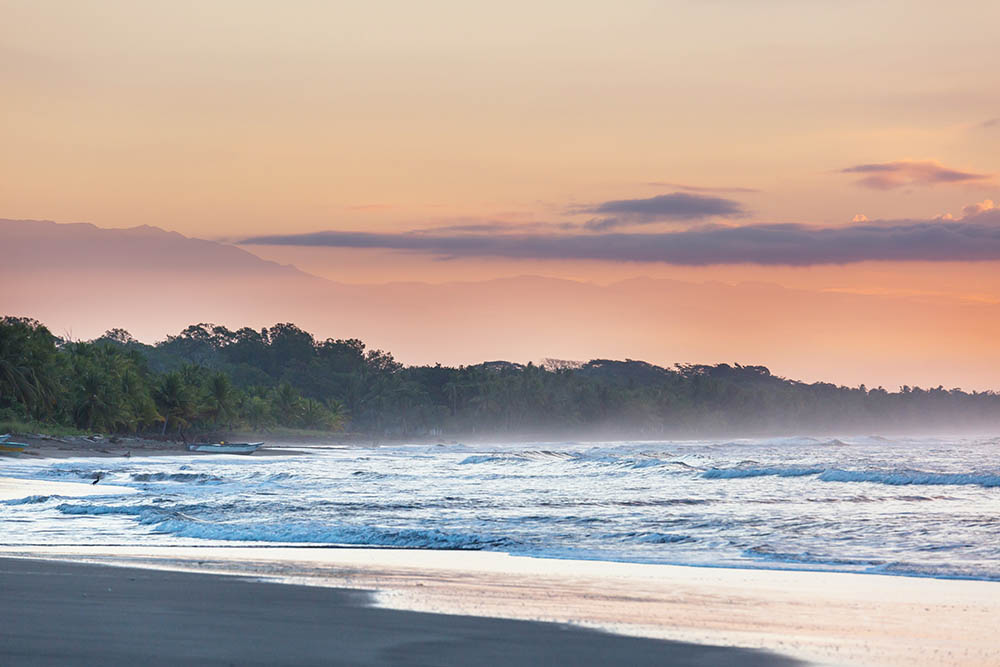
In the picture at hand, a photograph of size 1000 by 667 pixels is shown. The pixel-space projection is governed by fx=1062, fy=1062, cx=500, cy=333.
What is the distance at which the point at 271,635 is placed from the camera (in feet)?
24.9

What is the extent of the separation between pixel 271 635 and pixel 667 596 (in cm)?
393

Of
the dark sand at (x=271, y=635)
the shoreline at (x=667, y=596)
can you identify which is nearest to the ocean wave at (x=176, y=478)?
the shoreline at (x=667, y=596)

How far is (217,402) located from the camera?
99562mm

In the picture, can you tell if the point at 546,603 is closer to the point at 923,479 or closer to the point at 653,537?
the point at 653,537

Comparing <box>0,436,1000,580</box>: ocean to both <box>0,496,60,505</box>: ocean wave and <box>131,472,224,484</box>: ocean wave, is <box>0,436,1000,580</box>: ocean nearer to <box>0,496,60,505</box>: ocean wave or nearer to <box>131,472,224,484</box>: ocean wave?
<box>0,496,60,505</box>: ocean wave

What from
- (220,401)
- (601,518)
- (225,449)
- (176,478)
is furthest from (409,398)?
(601,518)

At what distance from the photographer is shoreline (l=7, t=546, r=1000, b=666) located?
7.65 meters

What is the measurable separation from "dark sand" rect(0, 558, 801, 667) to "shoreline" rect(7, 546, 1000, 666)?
1.48 feet

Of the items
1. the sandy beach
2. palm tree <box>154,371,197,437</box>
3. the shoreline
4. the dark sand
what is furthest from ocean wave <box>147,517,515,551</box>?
palm tree <box>154,371,197,437</box>

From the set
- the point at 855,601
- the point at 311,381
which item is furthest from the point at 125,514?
the point at 311,381

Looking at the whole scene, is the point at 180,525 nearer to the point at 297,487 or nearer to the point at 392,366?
the point at 297,487

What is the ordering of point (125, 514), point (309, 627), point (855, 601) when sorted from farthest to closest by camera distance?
point (125, 514), point (855, 601), point (309, 627)

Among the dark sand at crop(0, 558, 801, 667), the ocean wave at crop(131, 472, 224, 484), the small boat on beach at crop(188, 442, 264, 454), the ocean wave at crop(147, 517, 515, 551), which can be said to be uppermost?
the dark sand at crop(0, 558, 801, 667)

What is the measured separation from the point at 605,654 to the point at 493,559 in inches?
238
